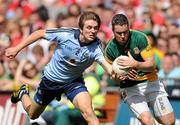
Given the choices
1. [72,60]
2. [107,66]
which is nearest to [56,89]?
[72,60]

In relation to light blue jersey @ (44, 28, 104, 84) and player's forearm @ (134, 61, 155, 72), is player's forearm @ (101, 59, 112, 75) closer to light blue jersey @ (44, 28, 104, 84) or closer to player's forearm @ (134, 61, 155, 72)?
light blue jersey @ (44, 28, 104, 84)

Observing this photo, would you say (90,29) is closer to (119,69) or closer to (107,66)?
(107,66)

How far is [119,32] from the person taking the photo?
11305 mm

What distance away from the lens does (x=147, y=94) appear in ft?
40.0

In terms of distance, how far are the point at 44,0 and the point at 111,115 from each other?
7056 mm

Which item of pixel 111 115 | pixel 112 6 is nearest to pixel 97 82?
pixel 111 115

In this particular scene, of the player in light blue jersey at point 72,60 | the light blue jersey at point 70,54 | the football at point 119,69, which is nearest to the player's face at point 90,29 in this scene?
the player in light blue jersey at point 72,60

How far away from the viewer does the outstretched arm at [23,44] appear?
37.7 ft

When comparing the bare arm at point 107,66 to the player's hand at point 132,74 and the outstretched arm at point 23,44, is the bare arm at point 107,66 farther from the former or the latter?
the outstretched arm at point 23,44

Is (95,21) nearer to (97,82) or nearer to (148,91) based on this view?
(148,91)

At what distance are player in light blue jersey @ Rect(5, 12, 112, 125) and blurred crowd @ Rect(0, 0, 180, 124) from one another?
8.84ft

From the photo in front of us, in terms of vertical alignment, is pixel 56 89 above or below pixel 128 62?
below

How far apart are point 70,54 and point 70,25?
704 cm

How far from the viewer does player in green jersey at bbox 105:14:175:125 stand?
1134cm
